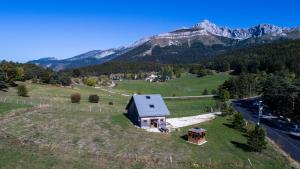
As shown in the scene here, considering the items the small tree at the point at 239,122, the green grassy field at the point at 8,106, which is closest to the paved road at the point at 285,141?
the small tree at the point at 239,122

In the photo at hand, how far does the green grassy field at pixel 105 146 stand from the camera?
46.7 meters

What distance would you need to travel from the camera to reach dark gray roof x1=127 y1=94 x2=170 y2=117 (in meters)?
67.3

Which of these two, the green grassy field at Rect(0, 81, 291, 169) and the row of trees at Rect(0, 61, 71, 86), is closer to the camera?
the green grassy field at Rect(0, 81, 291, 169)

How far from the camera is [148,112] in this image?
6725cm

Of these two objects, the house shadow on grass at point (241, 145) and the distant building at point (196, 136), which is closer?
the house shadow on grass at point (241, 145)

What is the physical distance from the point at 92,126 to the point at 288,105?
4927 centimetres

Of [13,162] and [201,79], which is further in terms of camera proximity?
[201,79]

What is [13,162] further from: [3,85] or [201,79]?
[201,79]

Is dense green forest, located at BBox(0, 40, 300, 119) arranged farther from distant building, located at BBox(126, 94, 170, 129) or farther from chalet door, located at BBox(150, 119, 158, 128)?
chalet door, located at BBox(150, 119, 158, 128)

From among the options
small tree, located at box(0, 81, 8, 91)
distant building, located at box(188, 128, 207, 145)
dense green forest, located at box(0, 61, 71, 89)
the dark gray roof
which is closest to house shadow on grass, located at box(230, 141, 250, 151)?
distant building, located at box(188, 128, 207, 145)

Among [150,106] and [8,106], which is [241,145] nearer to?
[150,106]

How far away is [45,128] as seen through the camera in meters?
61.4

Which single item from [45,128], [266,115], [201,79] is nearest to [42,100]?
[45,128]

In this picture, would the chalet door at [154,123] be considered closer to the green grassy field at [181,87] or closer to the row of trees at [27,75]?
the row of trees at [27,75]
